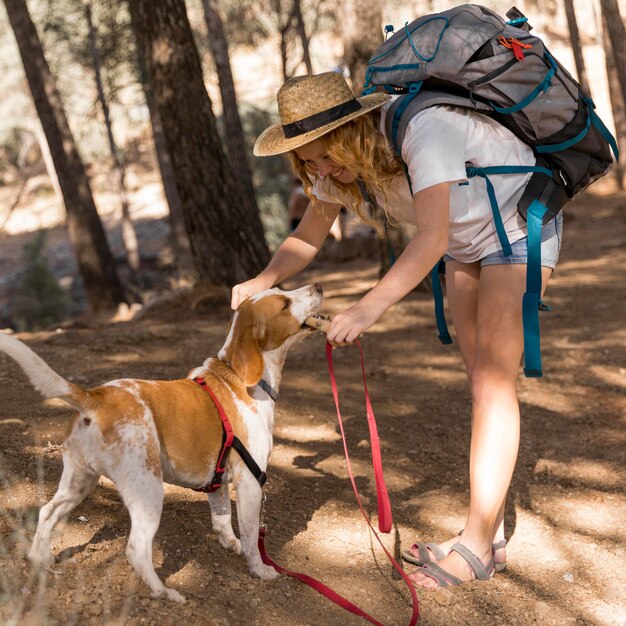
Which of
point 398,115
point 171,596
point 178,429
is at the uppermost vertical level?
point 398,115

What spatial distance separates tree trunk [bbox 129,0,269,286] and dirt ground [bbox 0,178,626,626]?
1.22m

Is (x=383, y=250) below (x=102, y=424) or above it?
below

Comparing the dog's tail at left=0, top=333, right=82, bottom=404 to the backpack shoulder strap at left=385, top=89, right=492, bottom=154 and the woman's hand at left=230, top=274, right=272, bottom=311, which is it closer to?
the woman's hand at left=230, top=274, right=272, bottom=311

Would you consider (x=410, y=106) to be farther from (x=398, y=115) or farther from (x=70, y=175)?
(x=70, y=175)

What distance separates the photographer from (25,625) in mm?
2857

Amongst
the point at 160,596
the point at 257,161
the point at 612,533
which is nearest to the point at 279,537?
the point at 160,596

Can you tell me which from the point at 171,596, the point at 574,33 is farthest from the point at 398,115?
the point at 574,33

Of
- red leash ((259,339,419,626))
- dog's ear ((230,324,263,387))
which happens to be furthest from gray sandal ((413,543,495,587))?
dog's ear ((230,324,263,387))

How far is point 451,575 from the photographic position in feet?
11.5

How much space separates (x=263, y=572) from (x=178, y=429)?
75 centimetres

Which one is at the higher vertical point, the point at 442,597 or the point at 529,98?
the point at 529,98

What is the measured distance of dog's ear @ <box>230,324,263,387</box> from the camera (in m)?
3.51

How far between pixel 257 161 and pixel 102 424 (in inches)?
874

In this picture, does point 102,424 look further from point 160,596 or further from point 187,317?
point 187,317
